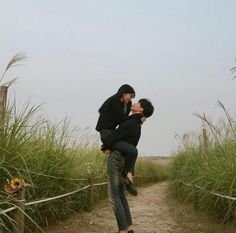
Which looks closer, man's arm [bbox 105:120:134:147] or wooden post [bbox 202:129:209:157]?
man's arm [bbox 105:120:134:147]

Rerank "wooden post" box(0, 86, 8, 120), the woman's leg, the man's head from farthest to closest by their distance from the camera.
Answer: the man's head, the woman's leg, "wooden post" box(0, 86, 8, 120)

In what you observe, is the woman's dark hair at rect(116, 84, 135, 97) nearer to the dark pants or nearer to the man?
the man

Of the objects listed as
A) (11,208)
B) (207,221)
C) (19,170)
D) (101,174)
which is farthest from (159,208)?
(11,208)

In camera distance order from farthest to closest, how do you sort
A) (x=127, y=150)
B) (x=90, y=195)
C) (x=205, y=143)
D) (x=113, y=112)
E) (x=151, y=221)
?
(x=205, y=143), (x=90, y=195), (x=151, y=221), (x=113, y=112), (x=127, y=150)

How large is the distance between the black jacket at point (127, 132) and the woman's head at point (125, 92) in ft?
0.72

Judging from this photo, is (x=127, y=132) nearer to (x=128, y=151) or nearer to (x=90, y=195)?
(x=128, y=151)

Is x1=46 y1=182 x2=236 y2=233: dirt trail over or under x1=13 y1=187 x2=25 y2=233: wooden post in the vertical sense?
under

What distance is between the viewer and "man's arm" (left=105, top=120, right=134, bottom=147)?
5266 millimetres

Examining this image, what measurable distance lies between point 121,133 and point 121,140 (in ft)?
0.26

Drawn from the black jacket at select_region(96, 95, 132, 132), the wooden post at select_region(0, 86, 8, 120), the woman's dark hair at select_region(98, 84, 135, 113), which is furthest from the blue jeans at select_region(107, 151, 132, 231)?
the wooden post at select_region(0, 86, 8, 120)

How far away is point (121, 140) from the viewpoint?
17.3ft

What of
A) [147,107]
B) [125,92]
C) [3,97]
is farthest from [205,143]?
[3,97]

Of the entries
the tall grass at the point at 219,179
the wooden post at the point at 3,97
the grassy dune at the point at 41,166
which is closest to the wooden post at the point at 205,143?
the tall grass at the point at 219,179

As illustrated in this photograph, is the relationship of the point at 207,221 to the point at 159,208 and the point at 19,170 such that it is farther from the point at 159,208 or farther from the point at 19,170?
the point at 19,170
